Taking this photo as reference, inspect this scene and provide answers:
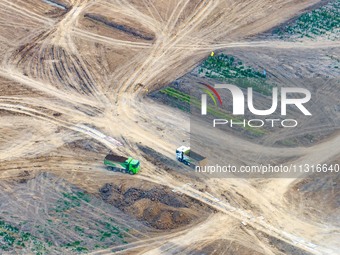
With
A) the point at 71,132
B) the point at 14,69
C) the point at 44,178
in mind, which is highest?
the point at 14,69

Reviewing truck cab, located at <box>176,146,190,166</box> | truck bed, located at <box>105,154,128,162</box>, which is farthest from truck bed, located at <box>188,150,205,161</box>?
truck bed, located at <box>105,154,128,162</box>

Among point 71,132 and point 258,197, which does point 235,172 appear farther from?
point 71,132

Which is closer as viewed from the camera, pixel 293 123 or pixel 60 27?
pixel 293 123

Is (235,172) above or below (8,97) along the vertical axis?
below

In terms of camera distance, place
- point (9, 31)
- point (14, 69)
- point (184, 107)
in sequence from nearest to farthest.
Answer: point (184, 107) < point (14, 69) < point (9, 31)

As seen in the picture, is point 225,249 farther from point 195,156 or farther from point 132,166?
point 132,166

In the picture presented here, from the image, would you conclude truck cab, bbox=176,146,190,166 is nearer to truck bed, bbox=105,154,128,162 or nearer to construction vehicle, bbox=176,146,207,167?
construction vehicle, bbox=176,146,207,167

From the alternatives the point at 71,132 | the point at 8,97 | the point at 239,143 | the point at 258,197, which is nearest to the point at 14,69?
the point at 8,97
